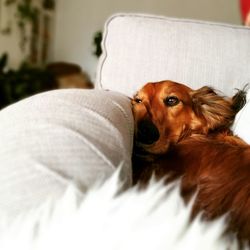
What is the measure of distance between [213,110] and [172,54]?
0.21m

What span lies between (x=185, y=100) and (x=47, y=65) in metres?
2.68

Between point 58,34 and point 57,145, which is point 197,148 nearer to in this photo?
point 57,145

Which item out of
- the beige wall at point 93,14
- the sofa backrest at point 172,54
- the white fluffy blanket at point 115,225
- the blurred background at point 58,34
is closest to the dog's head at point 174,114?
the sofa backrest at point 172,54

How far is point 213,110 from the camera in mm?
731

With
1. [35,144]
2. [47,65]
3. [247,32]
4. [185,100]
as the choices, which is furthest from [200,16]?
[35,144]

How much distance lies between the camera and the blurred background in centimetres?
270

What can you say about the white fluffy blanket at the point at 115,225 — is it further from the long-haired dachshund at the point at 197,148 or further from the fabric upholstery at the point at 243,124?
the fabric upholstery at the point at 243,124

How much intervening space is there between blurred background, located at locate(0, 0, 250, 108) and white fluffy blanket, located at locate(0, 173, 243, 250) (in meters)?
2.19

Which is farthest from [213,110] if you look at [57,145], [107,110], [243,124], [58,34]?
[58,34]

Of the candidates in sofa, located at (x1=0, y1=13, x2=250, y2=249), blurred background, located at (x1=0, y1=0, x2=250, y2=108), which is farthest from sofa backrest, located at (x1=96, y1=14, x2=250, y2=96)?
blurred background, located at (x1=0, y1=0, x2=250, y2=108)

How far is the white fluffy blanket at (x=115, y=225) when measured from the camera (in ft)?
1.41

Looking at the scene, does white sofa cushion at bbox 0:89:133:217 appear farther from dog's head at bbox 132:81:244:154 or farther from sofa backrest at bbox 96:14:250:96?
sofa backrest at bbox 96:14:250:96

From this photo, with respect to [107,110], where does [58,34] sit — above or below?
below

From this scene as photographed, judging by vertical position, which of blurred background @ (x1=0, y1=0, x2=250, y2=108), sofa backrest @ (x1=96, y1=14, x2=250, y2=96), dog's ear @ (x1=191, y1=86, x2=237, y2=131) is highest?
sofa backrest @ (x1=96, y1=14, x2=250, y2=96)
